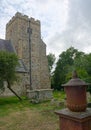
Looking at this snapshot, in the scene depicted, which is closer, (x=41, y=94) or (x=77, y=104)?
(x=77, y=104)

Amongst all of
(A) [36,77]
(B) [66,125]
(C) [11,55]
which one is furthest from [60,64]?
(B) [66,125]

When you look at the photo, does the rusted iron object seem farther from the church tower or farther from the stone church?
the church tower

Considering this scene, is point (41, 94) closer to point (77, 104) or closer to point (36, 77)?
point (36, 77)

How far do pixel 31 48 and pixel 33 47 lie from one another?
425 millimetres

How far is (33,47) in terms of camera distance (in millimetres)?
24250

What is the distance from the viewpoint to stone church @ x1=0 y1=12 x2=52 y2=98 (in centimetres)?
2302

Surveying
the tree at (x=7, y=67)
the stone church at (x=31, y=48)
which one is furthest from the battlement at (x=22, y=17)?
the tree at (x=7, y=67)

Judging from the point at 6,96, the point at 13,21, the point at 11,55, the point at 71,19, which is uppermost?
the point at 13,21

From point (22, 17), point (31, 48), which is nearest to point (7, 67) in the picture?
point (31, 48)

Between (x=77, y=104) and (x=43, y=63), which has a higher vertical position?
(x=43, y=63)

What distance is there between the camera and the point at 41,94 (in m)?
15.3

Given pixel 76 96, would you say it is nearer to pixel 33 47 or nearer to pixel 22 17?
pixel 33 47

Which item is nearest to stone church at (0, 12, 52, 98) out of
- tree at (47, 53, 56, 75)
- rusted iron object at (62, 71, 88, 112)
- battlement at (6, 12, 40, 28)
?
battlement at (6, 12, 40, 28)

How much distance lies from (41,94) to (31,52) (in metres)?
10.1
